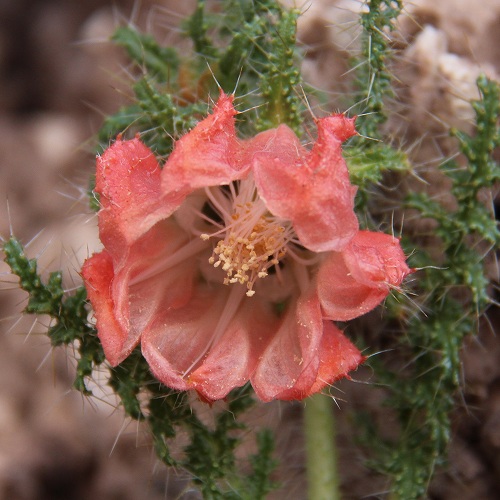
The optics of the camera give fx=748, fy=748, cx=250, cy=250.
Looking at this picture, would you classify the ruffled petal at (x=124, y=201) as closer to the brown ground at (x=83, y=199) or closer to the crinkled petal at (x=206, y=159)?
the crinkled petal at (x=206, y=159)

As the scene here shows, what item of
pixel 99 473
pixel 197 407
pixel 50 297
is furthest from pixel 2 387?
pixel 50 297

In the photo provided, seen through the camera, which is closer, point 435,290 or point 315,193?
point 315,193

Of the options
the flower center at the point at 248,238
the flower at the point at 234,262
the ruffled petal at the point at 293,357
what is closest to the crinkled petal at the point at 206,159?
the flower at the point at 234,262

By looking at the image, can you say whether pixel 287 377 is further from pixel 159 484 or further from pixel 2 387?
pixel 2 387

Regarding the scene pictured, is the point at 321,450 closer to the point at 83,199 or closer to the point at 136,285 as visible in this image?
the point at 136,285

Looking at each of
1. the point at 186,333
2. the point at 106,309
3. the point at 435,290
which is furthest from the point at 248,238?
the point at 435,290

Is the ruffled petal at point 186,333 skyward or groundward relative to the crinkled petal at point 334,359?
groundward

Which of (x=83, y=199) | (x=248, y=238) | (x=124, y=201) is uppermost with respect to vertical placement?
(x=124, y=201)

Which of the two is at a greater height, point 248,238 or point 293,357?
point 248,238
